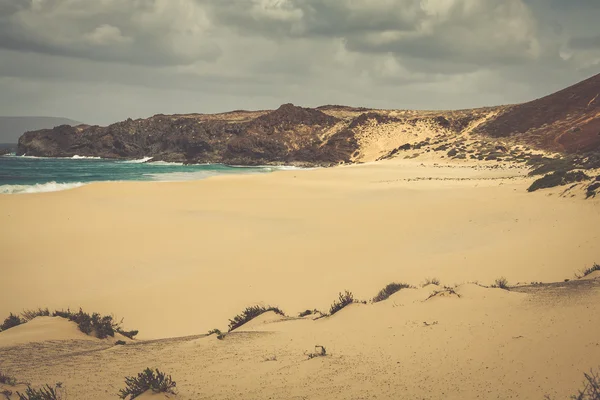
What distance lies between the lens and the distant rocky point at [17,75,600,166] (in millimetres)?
48469

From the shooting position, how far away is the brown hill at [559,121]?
4069cm

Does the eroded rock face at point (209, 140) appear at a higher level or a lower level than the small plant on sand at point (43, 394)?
higher

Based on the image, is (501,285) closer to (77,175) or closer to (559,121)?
(559,121)

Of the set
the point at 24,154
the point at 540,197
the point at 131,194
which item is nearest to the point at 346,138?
the point at 131,194

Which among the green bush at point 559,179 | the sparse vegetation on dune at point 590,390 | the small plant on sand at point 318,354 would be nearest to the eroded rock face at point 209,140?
the green bush at point 559,179

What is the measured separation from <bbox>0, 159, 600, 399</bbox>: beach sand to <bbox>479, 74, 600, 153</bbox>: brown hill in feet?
87.4

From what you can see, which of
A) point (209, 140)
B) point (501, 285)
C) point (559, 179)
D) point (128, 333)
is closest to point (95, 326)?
point (128, 333)

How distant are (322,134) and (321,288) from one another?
65.7 metres

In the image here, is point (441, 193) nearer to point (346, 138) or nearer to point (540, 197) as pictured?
point (540, 197)

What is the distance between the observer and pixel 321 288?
931 centimetres

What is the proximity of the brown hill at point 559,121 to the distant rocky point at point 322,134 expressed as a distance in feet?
0.41

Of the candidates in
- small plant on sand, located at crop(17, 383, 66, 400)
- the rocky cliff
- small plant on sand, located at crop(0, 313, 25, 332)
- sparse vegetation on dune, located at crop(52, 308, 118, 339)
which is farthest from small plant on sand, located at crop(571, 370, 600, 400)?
the rocky cliff

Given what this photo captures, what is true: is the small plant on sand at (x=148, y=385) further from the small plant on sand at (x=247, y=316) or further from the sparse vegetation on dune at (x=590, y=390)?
the small plant on sand at (x=247, y=316)

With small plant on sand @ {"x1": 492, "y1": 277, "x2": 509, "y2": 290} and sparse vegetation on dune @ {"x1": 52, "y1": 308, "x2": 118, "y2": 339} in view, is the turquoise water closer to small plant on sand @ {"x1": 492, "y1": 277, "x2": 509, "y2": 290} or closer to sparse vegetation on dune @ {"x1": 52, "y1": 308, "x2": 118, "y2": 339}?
sparse vegetation on dune @ {"x1": 52, "y1": 308, "x2": 118, "y2": 339}
